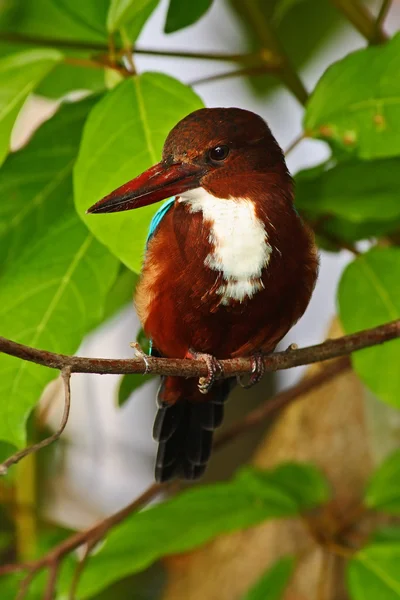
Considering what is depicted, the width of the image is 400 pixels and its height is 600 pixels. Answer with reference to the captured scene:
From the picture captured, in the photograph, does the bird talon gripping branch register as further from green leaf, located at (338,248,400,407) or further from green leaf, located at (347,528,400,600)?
green leaf, located at (347,528,400,600)

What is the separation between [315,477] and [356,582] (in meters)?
0.31

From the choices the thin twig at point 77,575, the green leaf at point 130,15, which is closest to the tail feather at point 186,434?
the thin twig at point 77,575

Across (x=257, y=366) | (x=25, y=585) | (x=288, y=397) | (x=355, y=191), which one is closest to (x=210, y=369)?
(x=257, y=366)

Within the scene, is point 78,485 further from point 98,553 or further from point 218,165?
point 218,165

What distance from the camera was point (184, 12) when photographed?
175cm

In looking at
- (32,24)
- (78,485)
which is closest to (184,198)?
(32,24)

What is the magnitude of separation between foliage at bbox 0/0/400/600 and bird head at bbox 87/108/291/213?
0.03m

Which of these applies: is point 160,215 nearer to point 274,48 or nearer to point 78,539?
point 274,48

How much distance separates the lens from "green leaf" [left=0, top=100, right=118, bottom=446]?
1.51 metres

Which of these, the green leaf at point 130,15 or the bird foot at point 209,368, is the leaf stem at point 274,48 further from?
the bird foot at point 209,368

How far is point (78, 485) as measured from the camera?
376 cm

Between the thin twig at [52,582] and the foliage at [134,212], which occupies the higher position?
the foliage at [134,212]

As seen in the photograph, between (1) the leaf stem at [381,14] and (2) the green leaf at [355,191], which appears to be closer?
(2) the green leaf at [355,191]

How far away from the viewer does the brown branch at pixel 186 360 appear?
105 cm
